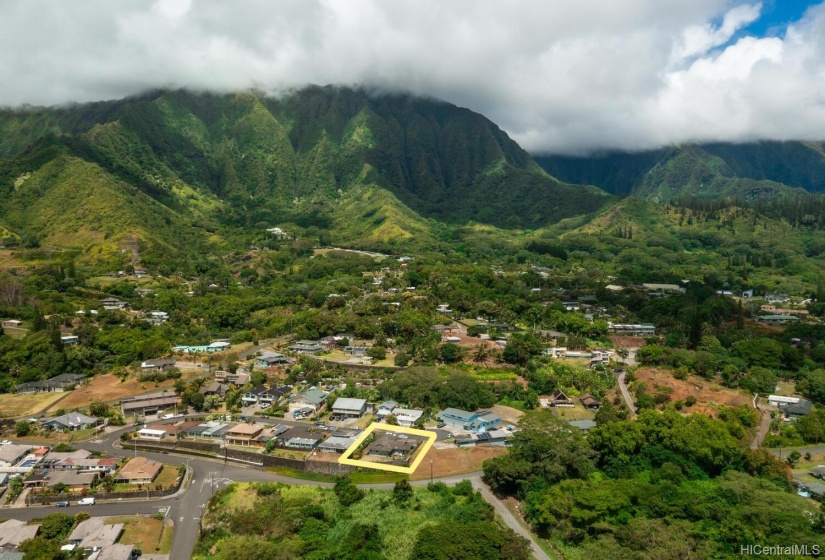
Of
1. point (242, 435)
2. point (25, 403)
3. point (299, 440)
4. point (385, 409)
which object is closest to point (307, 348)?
point (385, 409)

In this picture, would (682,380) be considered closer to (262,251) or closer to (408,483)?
(408,483)

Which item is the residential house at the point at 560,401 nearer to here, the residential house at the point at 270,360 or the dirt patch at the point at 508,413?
the dirt patch at the point at 508,413

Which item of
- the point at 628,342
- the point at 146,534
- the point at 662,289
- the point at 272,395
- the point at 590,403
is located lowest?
the point at 146,534

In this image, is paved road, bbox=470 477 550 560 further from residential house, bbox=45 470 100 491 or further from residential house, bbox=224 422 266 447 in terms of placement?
residential house, bbox=45 470 100 491

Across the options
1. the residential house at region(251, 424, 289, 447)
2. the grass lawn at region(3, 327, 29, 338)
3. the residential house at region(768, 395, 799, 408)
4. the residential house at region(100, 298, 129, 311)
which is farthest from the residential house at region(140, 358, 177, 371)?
the residential house at region(768, 395, 799, 408)

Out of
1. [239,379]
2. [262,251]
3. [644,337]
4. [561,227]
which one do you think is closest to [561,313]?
[644,337]

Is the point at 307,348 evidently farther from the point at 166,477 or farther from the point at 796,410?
the point at 796,410

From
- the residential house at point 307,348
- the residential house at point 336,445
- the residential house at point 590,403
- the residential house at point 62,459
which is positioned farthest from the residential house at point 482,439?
the residential house at point 307,348
